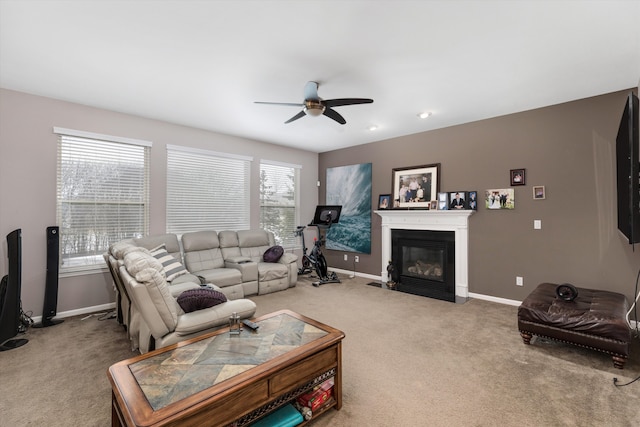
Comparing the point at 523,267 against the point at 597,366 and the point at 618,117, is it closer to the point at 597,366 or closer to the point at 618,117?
the point at 597,366

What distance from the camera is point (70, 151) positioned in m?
3.80

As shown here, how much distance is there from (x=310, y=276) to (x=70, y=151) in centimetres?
440

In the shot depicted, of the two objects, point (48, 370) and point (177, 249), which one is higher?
point (177, 249)

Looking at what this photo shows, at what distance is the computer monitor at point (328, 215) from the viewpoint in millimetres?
5777

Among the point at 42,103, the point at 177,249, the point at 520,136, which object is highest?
the point at 42,103

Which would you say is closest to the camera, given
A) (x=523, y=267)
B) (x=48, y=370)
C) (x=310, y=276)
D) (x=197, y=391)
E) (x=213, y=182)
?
(x=197, y=391)

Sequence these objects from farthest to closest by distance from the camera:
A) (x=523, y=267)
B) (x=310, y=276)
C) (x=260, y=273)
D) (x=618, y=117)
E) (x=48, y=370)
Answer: (x=310, y=276) < (x=260, y=273) < (x=523, y=267) < (x=618, y=117) < (x=48, y=370)

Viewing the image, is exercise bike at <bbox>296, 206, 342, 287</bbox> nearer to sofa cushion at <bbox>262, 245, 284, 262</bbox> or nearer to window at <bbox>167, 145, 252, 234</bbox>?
sofa cushion at <bbox>262, 245, 284, 262</bbox>

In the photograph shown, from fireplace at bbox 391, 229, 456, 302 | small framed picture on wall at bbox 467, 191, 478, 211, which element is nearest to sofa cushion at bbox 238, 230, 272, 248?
fireplace at bbox 391, 229, 456, 302

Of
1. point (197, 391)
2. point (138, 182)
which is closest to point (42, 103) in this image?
point (138, 182)

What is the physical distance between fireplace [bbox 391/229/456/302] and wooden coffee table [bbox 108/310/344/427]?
326 centimetres

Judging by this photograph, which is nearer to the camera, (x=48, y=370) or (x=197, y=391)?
(x=197, y=391)

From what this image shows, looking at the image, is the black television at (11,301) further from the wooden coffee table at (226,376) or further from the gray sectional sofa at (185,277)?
the wooden coffee table at (226,376)

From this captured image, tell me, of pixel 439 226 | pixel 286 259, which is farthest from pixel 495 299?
pixel 286 259
